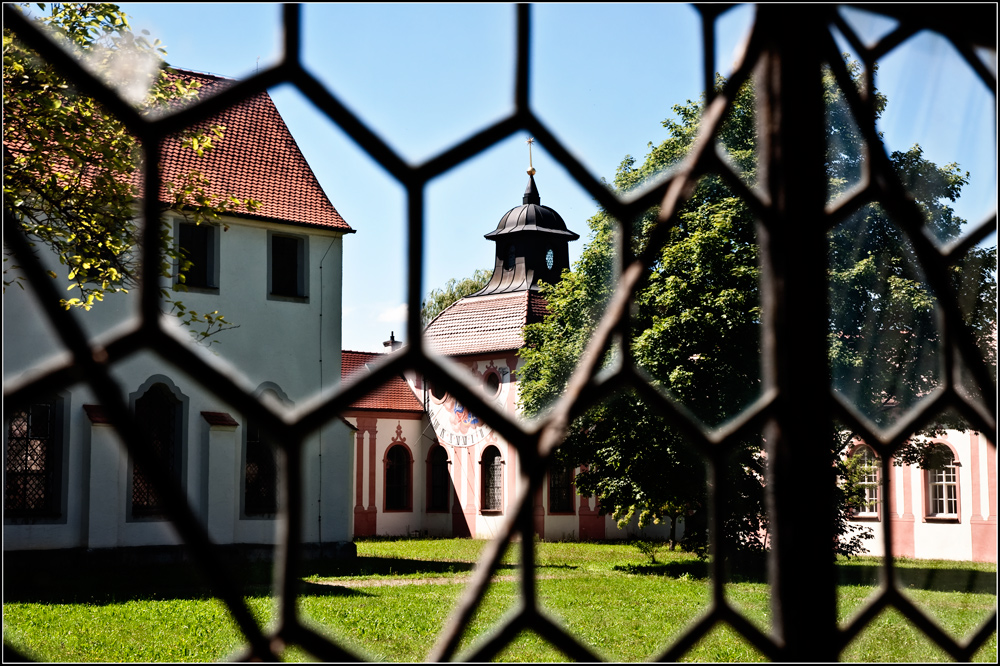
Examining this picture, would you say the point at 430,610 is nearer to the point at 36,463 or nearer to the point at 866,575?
the point at 866,575

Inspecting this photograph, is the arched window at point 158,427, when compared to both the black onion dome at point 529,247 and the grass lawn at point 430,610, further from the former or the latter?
the black onion dome at point 529,247

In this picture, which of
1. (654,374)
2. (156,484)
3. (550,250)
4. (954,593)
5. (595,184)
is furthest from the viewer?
(550,250)

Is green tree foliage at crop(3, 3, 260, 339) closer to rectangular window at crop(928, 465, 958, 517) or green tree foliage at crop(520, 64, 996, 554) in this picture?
green tree foliage at crop(520, 64, 996, 554)

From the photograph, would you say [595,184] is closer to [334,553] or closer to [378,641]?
[378,641]

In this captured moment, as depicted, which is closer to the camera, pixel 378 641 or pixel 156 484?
pixel 156 484

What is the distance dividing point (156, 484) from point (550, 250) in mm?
25815

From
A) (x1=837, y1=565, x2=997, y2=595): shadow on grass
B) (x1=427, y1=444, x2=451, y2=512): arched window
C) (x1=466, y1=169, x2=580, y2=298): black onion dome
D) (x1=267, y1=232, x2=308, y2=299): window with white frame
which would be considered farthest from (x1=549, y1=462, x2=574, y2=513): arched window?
(x1=267, y1=232, x2=308, y2=299): window with white frame

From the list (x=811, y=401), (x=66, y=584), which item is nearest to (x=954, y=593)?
(x=66, y=584)

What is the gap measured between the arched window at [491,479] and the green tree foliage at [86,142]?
18.0 meters

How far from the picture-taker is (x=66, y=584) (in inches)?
445

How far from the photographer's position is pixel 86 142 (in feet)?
17.6

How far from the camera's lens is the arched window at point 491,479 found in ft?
77.8

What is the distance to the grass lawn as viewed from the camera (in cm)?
653

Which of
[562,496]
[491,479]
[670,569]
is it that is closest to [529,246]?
[491,479]
